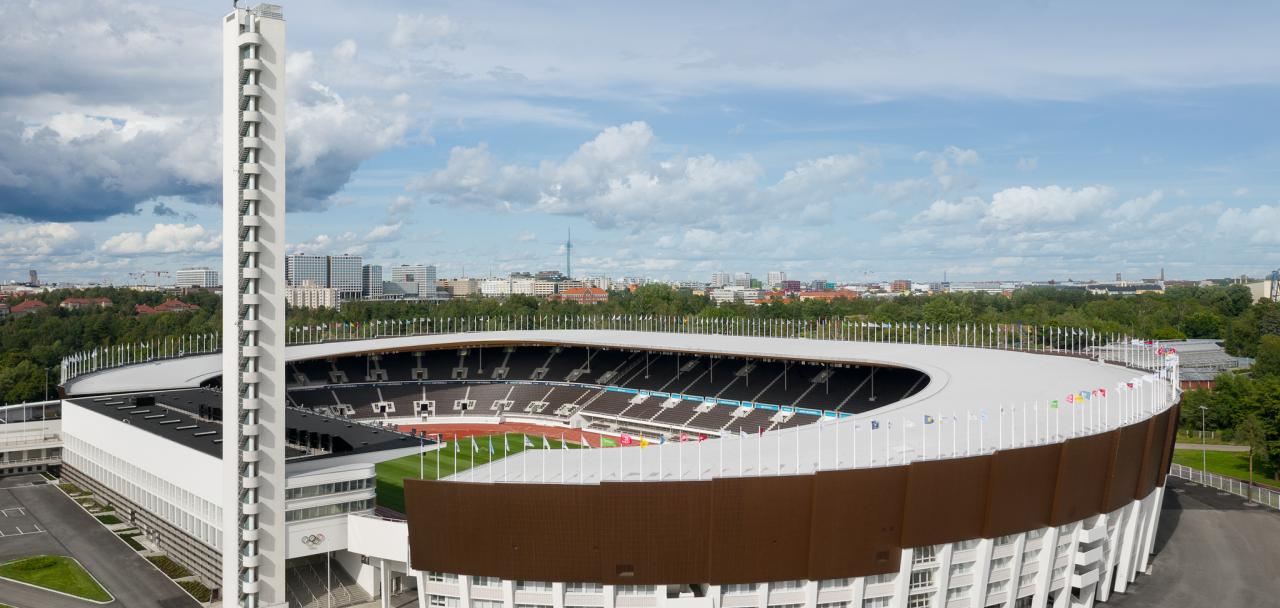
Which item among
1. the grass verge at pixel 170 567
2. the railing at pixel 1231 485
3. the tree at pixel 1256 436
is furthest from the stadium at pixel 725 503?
the tree at pixel 1256 436

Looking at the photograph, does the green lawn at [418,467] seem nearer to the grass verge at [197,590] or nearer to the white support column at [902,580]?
the grass verge at [197,590]

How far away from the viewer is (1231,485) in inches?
2896

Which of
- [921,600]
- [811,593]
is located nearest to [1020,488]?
[921,600]

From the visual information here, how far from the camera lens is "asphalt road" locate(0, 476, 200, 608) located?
46438mm

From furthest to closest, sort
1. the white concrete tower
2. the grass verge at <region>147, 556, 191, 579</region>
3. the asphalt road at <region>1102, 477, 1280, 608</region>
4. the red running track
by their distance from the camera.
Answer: the red running track < the grass verge at <region>147, 556, 191, 579</region> < the asphalt road at <region>1102, 477, 1280, 608</region> < the white concrete tower

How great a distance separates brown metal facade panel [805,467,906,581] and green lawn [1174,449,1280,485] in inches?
2197

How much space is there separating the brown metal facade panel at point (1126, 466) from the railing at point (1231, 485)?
2646cm

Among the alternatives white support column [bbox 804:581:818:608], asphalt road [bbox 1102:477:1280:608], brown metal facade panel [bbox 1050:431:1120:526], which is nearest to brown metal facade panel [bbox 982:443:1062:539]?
brown metal facade panel [bbox 1050:431:1120:526]

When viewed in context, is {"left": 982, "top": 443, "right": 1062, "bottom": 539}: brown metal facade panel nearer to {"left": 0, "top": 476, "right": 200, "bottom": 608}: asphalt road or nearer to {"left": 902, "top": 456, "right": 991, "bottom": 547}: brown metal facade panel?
{"left": 902, "top": 456, "right": 991, "bottom": 547}: brown metal facade panel

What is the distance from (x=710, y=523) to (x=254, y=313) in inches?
915

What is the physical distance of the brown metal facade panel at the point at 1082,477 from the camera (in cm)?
4256

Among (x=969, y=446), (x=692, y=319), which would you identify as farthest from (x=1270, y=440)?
(x=692, y=319)

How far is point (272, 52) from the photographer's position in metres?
41.1

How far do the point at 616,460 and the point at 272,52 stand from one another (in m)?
25.1
